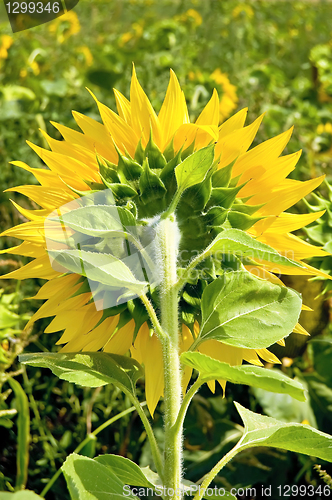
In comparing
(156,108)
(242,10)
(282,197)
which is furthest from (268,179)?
(242,10)

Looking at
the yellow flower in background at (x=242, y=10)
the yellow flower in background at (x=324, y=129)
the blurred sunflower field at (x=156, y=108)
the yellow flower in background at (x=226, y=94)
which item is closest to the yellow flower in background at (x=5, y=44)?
the blurred sunflower field at (x=156, y=108)

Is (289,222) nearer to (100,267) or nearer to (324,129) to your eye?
(100,267)

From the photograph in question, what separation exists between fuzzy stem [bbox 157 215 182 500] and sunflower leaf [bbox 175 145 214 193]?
7 centimetres

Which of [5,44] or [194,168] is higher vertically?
[5,44]

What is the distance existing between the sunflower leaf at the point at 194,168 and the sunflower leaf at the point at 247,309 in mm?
114

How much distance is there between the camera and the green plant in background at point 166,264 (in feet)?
1.68

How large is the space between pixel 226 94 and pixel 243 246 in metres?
1.79

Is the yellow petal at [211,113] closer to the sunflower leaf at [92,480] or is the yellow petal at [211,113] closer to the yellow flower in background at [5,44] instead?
the sunflower leaf at [92,480]

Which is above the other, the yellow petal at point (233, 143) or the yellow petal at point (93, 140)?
the yellow petal at point (93, 140)

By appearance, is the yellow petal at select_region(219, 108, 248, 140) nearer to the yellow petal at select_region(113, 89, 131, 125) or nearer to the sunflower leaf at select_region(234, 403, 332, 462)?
the yellow petal at select_region(113, 89, 131, 125)

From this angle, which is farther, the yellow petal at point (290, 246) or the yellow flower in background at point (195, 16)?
the yellow flower in background at point (195, 16)

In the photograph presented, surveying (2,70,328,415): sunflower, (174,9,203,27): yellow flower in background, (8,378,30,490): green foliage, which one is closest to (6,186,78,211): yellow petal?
(2,70,328,415): sunflower

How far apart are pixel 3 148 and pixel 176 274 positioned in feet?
4.17

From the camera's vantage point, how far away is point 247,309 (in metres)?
0.53
